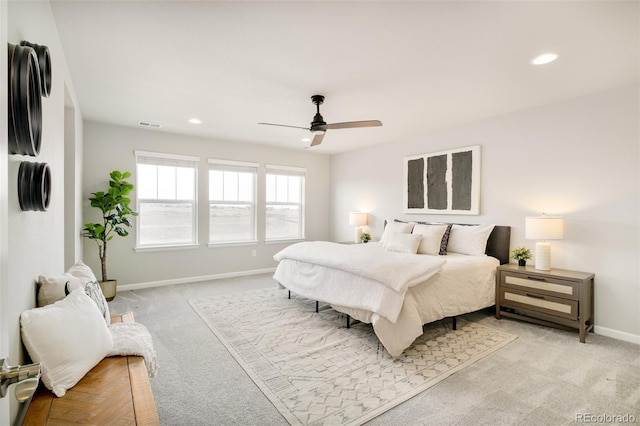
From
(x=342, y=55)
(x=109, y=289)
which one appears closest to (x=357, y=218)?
(x=342, y=55)

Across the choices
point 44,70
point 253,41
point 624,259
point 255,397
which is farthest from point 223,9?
point 624,259

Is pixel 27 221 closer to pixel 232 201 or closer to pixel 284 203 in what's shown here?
pixel 232 201

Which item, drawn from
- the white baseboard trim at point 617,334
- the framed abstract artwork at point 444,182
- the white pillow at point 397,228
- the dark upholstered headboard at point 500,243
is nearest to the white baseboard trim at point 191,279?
the white pillow at point 397,228

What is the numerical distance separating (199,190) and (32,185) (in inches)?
167

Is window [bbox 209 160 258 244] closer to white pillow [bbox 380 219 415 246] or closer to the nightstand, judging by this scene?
white pillow [bbox 380 219 415 246]

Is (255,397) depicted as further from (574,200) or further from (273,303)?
(574,200)

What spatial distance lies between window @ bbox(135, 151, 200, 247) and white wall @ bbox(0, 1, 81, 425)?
260cm

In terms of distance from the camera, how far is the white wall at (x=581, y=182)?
312 cm

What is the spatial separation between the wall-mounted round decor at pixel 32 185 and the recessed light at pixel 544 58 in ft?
11.0

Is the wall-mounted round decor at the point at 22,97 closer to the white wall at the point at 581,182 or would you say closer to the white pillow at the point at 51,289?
the white pillow at the point at 51,289

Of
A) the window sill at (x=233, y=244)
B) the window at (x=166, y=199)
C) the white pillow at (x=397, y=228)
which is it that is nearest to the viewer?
the white pillow at (x=397, y=228)

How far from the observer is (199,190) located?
544 centimetres

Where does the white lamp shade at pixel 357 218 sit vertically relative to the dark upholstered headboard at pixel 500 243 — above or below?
above

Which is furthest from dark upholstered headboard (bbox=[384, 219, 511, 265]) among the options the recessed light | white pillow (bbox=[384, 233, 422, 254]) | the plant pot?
the plant pot
